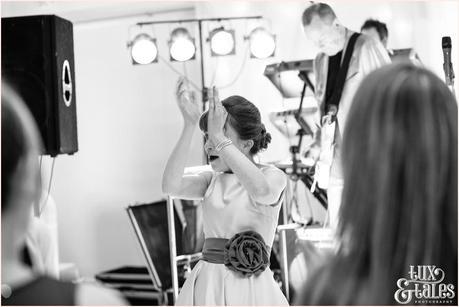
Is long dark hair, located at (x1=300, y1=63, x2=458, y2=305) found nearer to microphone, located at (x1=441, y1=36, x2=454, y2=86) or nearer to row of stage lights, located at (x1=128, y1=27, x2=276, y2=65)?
microphone, located at (x1=441, y1=36, x2=454, y2=86)

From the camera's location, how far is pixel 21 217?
0.97 m

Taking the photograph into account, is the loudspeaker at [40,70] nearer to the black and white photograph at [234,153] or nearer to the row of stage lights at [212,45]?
the black and white photograph at [234,153]

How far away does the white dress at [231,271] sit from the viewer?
2.13 m

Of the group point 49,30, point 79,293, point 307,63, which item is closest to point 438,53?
point 307,63

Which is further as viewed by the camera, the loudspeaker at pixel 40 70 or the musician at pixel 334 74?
the musician at pixel 334 74

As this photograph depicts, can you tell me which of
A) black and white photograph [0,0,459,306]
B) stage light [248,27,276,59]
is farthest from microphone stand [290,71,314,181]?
stage light [248,27,276,59]

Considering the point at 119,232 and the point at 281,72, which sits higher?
the point at 281,72

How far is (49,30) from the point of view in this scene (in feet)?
7.66

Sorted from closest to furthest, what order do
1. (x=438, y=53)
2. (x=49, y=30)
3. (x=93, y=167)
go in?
(x=49, y=30) → (x=438, y=53) → (x=93, y=167)

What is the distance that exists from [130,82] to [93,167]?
2.23 ft

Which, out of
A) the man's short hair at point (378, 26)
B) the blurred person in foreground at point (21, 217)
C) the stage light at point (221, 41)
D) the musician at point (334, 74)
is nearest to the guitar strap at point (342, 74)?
the musician at point (334, 74)

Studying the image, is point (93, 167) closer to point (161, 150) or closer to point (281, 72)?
point (161, 150)

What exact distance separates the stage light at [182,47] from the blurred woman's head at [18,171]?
8.22 feet

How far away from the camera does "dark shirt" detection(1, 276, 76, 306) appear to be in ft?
3.15
